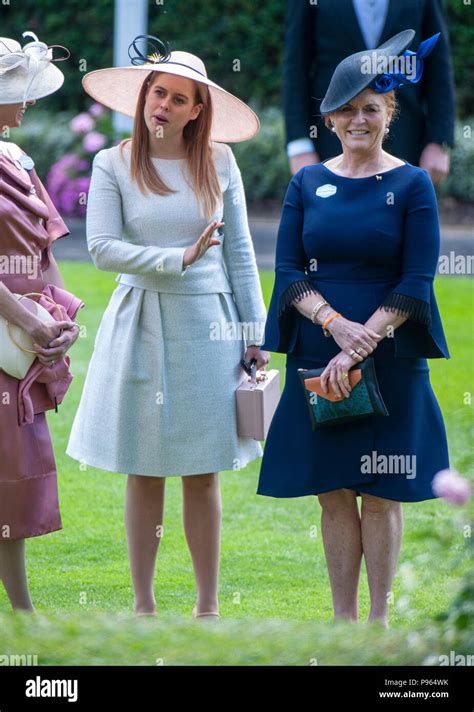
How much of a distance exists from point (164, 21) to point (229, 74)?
140 centimetres

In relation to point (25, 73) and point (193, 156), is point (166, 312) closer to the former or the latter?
point (193, 156)

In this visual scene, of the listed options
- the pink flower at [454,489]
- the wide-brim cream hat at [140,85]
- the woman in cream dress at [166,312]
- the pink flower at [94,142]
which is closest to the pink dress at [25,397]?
the woman in cream dress at [166,312]

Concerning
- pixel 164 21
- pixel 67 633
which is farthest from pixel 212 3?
pixel 67 633

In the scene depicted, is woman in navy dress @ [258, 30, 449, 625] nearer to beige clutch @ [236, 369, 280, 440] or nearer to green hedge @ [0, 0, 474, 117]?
beige clutch @ [236, 369, 280, 440]

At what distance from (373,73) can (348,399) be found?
112 cm

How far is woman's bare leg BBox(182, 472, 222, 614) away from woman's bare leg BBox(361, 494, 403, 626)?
67cm

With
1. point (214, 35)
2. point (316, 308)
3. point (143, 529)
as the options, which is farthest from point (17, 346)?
point (214, 35)

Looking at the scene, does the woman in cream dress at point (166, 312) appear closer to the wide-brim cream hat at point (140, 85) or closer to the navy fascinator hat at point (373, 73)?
the wide-brim cream hat at point (140, 85)

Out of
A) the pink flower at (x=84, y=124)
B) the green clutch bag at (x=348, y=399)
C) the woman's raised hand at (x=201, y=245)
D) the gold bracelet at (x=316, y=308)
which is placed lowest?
the green clutch bag at (x=348, y=399)

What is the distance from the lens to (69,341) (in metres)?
4.77

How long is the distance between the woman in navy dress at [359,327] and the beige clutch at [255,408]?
214 millimetres

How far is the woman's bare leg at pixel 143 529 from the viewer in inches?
201

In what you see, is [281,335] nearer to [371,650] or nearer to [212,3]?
[371,650]

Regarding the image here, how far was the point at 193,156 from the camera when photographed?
501 centimetres
